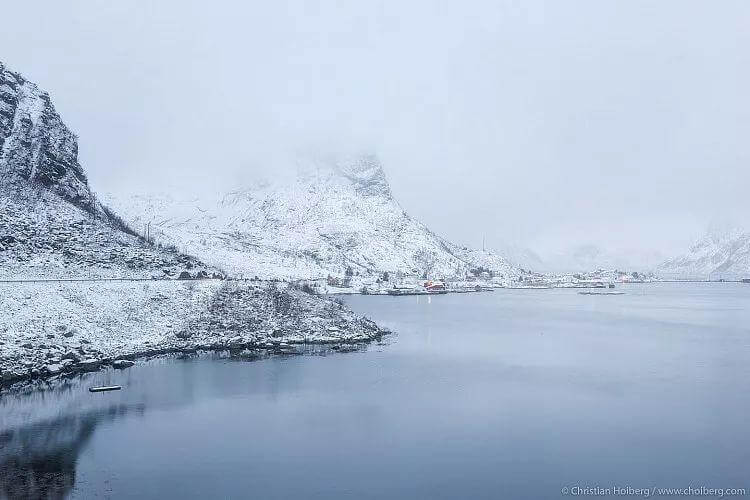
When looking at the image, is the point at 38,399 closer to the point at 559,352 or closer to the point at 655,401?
the point at 655,401

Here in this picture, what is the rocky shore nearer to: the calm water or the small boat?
the calm water

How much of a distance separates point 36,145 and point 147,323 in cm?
5462

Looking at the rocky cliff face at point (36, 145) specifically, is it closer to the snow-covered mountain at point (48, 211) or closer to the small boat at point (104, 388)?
the snow-covered mountain at point (48, 211)

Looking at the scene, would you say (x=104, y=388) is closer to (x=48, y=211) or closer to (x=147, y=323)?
(x=147, y=323)

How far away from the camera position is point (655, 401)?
40.7 metres

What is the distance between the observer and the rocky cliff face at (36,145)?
84.9 m

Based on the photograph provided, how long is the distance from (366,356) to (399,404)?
19165 millimetres

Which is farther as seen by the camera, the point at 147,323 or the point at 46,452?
the point at 147,323

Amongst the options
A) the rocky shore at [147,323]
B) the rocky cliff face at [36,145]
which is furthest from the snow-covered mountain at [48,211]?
the rocky shore at [147,323]

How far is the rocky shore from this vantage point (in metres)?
45.2

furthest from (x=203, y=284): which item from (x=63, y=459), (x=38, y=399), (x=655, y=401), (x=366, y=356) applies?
(x=655, y=401)

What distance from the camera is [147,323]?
5716 centimetres

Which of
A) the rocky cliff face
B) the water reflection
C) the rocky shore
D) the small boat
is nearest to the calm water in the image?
the water reflection

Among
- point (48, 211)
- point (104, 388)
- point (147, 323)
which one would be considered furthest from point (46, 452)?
point (48, 211)
